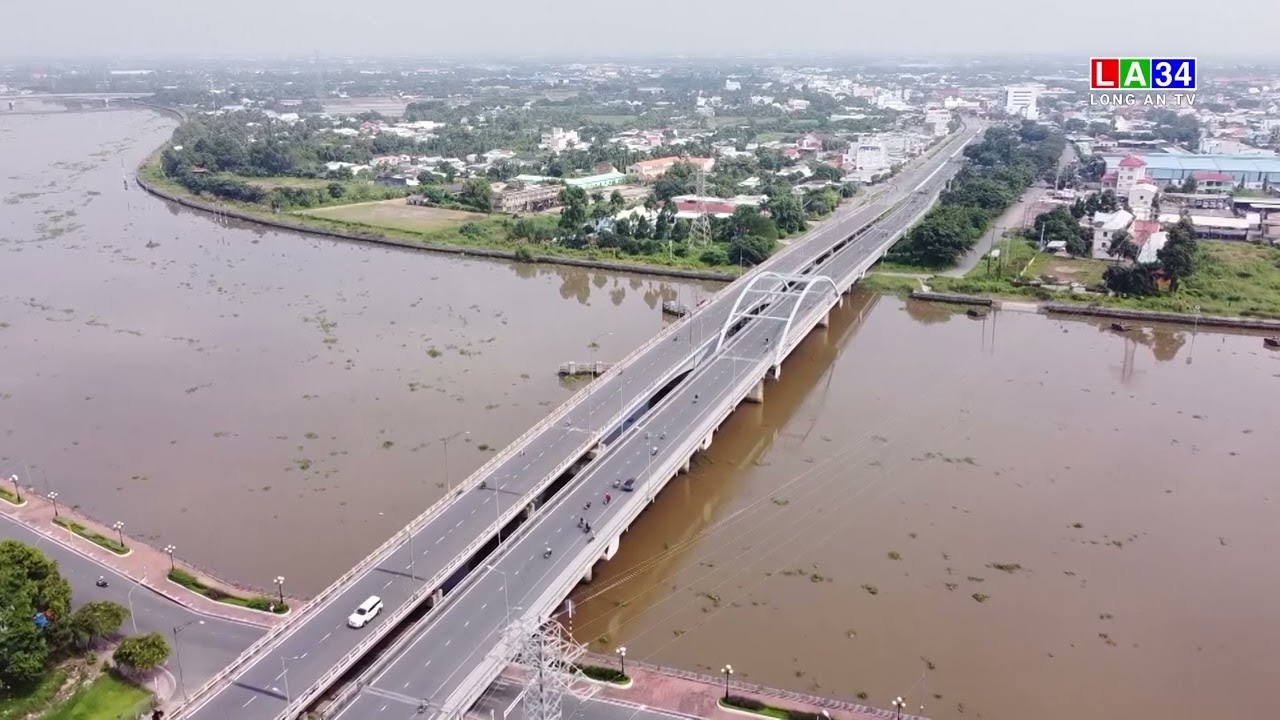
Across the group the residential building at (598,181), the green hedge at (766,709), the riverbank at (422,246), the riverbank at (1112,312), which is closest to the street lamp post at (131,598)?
the green hedge at (766,709)

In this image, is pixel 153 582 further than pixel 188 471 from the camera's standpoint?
No

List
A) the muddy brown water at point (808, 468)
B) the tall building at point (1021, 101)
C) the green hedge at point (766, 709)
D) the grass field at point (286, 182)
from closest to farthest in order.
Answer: the green hedge at point (766, 709), the muddy brown water at point (808, 468), the grass field at point (286, 182), the tall building at point (1021, 101)

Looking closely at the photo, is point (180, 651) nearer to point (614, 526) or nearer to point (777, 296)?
point (614, 526)

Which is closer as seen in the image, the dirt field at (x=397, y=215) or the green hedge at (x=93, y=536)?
the green hedge at (x=93, y=536)

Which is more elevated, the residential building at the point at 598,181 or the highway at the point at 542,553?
the residential building at the point at 598,181

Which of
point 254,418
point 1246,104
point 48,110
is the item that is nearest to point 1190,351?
point 254,418

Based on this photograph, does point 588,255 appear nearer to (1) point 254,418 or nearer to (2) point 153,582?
(1) point 254,418

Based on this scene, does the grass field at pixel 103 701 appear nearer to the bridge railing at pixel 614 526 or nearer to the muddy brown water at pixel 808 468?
the muddy brown water at pixel 808 468
